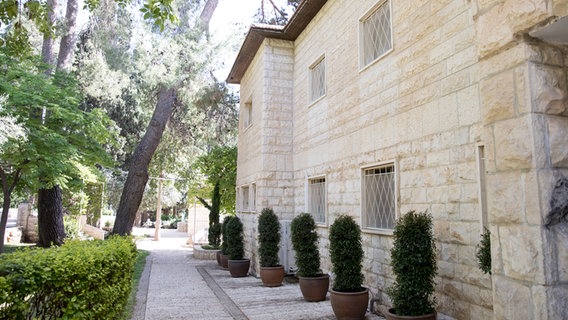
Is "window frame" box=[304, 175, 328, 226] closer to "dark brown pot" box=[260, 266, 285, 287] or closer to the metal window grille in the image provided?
the metal window grille

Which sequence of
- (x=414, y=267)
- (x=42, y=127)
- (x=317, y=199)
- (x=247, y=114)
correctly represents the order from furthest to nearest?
(x=247, y=114) < (x=42, y=127) < (x=317, y=199) < (x=414, y=267)

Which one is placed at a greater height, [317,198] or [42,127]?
[42,127]

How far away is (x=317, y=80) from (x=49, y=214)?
10956 mm

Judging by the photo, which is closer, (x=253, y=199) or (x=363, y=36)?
(x=363, y=36)

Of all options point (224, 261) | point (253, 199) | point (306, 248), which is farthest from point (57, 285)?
point (224, 261)

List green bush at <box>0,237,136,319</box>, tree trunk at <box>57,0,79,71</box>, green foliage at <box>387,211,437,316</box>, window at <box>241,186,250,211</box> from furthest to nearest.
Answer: tree trunk at <box>57,0,79,71</box> → window at <box>241,186,250,211</box> → green foliage at <box>387,211,437,316</box> → green bush at <box>0,237,136,319</box>

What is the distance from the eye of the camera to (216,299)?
7.50 meters

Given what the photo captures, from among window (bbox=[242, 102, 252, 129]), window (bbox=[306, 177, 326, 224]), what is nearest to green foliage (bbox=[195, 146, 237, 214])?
window (bbox=[242, 102, 252, 129])

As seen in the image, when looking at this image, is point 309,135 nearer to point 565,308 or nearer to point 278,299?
point 278,299

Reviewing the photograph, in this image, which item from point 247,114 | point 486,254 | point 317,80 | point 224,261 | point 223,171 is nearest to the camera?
point 486,254

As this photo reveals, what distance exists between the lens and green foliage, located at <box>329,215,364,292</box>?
18.6ft

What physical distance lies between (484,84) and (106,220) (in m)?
32.8

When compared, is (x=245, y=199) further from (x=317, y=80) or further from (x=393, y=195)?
(x=393, y=195)

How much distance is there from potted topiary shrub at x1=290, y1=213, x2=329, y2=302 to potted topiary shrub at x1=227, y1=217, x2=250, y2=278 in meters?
3.39
